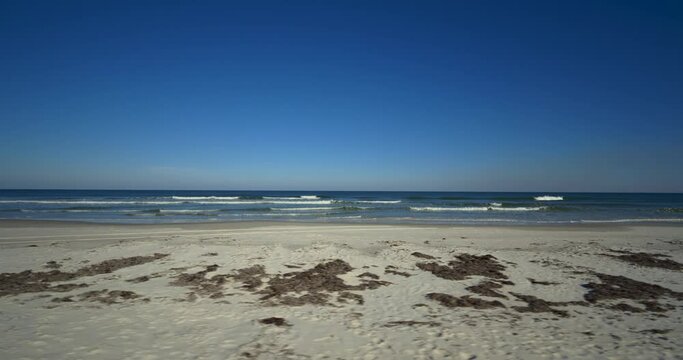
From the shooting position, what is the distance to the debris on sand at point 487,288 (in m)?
7.46

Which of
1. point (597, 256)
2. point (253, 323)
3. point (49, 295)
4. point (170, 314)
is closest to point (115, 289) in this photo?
point (49, 295)

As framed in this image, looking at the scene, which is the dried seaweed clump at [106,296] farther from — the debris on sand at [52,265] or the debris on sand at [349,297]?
the debris on sand at [349,297]

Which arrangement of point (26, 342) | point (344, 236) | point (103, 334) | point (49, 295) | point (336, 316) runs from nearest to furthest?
point (26, 342), point (103, 334), point (336, 316), point (49, 295), point (344, 236)

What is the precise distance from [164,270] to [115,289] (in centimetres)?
162

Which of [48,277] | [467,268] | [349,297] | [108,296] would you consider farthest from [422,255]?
[48,277]

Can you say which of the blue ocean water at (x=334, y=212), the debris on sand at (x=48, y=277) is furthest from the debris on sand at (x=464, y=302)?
the blue ocean water at (x=334, y=212)

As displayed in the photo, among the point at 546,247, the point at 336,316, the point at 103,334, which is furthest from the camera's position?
the point at 546,247

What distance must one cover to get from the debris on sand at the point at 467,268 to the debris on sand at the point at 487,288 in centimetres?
Result: 64

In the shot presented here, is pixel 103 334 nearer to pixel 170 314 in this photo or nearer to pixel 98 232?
pixel 170 314

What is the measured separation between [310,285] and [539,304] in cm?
504

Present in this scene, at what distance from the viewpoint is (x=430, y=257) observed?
1102 cm

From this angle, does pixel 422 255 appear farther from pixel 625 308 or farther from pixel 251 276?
pixel 251 276

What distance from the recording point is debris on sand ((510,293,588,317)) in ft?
21.3

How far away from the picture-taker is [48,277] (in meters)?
8.32
